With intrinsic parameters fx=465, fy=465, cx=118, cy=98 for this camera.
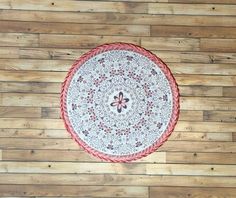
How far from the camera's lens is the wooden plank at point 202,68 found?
3.00 meters

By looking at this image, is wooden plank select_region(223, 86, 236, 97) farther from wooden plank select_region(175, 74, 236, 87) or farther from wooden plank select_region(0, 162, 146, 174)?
wooden plank select_region(0, 162, 146, 174)

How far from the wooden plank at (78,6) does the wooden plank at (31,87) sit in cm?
49

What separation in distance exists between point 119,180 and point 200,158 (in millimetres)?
532

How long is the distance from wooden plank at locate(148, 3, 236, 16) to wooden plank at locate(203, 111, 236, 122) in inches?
25.7

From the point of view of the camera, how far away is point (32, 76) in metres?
2.96

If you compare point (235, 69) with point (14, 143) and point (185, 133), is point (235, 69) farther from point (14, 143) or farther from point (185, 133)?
point (14, 143)

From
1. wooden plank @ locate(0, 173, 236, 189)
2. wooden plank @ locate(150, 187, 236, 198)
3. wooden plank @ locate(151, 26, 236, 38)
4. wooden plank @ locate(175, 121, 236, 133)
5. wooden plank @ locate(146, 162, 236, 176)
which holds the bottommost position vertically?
wooden plank @ locate(150, 187, 236, 198)

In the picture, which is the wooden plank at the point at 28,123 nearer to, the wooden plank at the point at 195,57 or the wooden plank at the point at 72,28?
the wooden plank at the point at 72,28

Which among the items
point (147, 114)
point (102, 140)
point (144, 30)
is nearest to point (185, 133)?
point (147, 114)

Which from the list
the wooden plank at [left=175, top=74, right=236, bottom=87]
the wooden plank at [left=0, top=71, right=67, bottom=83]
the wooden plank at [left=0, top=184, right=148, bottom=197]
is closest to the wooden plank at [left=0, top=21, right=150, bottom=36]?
the wooden plank at [left=0, top=71, right=67, bottom=83]

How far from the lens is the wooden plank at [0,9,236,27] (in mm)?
2992

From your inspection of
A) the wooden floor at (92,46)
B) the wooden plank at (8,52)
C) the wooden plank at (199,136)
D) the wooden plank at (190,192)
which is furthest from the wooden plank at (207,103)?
the wooden plank at (8,52)

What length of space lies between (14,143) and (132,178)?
0.77m

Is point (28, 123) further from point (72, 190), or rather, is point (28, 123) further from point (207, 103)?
point (207, 103)
